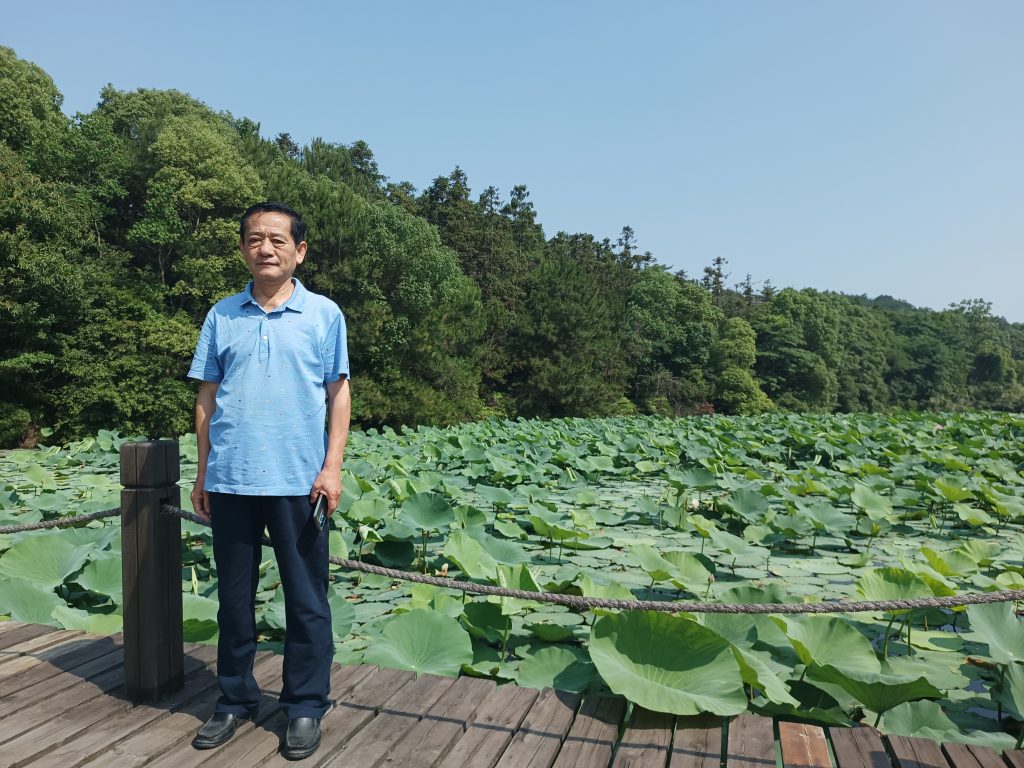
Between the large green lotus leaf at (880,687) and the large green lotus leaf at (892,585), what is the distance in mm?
771

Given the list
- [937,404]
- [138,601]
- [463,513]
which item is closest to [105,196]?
[463,513]

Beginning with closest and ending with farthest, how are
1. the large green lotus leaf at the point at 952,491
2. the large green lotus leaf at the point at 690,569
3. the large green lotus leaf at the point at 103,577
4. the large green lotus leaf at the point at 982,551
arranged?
the large green lotus leaf at the point at 103,577
the large green lotus leaf at the point at 690,569
the large green lotus leaf at the point at 982,551
the large green lotus leaf at the point at 952,491

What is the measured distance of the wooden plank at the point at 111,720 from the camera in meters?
1.63

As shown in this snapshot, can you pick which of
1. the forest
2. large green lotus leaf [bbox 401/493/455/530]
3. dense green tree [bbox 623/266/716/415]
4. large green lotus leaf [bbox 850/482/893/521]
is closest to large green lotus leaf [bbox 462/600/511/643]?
large green lotus leaf [bbox 401/493/455/530]

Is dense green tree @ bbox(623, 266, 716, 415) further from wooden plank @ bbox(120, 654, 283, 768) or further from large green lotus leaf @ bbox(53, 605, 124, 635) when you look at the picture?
wooden plank @ bbox(120, 654, 283, 768)

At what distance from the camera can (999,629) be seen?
230 centimetres

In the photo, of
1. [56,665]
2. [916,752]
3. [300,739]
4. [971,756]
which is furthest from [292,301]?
[971,756]

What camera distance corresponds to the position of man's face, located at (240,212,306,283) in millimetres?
1744

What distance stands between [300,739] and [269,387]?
83 centimetres

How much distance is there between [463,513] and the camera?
156 inches

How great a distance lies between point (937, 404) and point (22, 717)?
5600 centimetres

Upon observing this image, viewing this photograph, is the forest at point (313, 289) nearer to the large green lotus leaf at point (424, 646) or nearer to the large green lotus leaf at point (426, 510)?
the large green lotus leaf at point (426, 510)

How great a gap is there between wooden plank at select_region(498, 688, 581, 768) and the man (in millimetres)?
480

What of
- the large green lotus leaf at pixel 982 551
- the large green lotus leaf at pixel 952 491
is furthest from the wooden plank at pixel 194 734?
the large green lotus leaf at pixel 952 491
